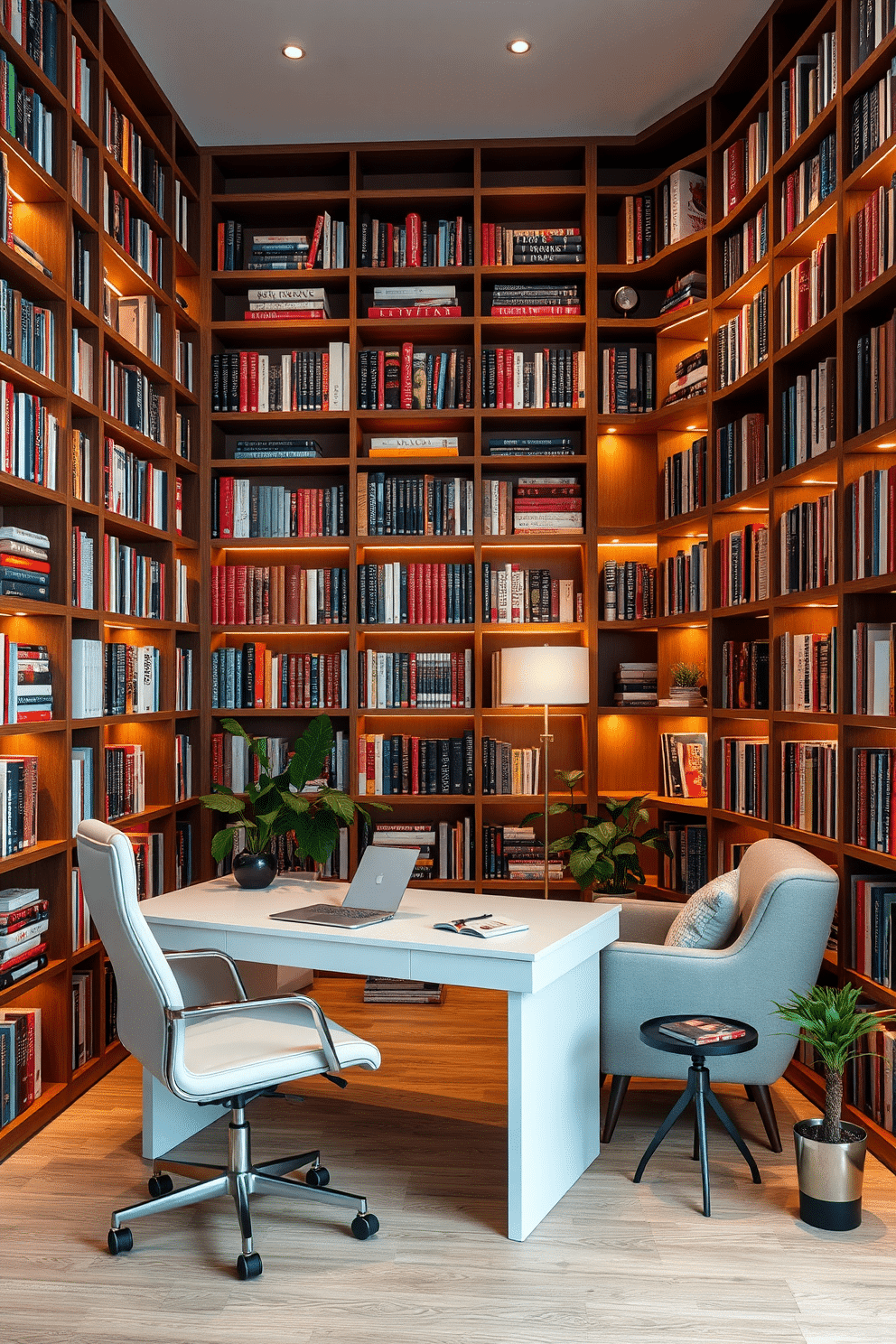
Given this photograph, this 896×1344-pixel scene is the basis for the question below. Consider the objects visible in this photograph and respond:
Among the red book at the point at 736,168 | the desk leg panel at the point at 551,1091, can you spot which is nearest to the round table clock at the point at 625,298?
the red book at the point at 736,168

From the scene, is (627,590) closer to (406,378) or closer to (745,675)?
(745,675)

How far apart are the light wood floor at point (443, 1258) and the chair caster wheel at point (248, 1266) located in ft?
0.09

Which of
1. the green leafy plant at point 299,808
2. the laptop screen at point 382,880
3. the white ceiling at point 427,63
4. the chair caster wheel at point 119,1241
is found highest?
the white ceiling at point 427,63

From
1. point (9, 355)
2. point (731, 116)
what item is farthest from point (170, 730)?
point (731, 116)

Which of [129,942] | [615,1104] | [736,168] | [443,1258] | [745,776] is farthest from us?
[736,168]

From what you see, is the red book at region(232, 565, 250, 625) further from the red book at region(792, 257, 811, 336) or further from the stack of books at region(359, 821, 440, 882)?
the red book at region(792, 257, 811, 336)

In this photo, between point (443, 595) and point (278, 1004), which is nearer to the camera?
point (278, 1004)

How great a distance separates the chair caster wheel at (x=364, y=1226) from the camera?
8.17ft

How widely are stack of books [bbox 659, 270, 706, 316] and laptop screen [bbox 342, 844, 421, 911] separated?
2.81 metres

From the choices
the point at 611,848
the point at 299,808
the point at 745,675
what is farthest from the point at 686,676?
the point at 299,808

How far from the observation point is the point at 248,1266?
7.60ft

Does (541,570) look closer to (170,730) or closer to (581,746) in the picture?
(581,746)

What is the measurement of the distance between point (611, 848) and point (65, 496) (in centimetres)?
245

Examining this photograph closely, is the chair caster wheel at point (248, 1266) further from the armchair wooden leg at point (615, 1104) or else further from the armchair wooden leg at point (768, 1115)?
the armchair wooden leg at point (768, 1115)
